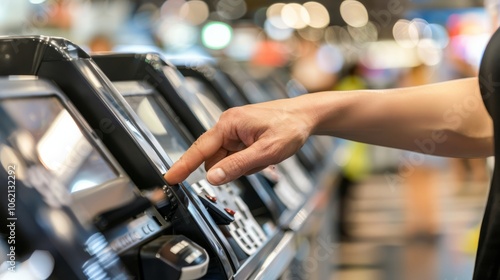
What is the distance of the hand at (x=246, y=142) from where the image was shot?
1371mm

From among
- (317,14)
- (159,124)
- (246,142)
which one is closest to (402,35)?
(317,14)

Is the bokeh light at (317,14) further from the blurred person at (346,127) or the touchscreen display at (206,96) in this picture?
the blurred person at (346,127)

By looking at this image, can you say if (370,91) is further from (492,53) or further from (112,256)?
(112,256)

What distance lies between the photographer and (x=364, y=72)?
1241 cm

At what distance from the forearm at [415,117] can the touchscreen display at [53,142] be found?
1.64 feet

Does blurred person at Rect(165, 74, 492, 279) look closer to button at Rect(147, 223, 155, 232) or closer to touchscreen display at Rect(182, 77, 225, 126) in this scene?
button at Rect(147, 223, 155, 232)

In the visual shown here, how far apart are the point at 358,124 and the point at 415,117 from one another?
139mm

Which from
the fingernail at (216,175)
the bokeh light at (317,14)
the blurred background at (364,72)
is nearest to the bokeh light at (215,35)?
the blurred background at (364,72)

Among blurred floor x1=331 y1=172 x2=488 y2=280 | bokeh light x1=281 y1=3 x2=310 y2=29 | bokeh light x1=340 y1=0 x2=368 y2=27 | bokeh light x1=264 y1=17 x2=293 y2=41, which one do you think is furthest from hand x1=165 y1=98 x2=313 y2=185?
bokeh light x1=281 y1=3 x2=310 y2=29

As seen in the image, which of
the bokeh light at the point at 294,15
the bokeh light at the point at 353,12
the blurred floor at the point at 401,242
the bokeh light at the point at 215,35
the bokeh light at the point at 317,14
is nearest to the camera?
the blurred floor at the point at 401,242

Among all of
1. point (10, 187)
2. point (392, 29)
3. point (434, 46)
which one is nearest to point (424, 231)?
point (10, 187)

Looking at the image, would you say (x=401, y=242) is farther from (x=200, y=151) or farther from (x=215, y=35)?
(x=215, y=35)

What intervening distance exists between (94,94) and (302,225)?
46.5 inches

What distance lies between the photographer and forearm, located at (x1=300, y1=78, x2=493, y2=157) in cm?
165
